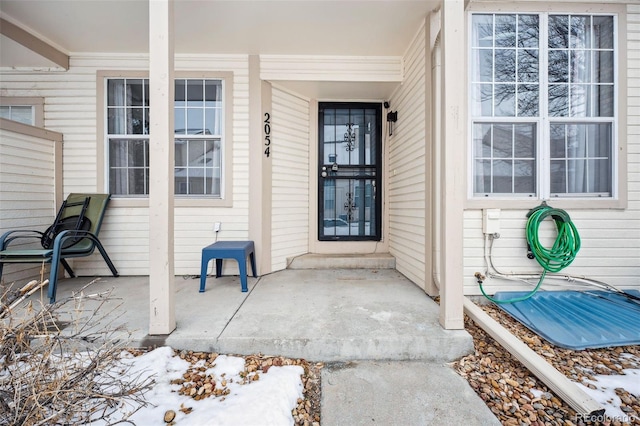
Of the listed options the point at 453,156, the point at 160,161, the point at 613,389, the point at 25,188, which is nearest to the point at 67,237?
the point at 25,188

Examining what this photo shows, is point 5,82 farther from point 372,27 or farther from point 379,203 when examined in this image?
point 379,203

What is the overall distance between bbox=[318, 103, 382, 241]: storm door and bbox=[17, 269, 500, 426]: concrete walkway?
1.39 metres

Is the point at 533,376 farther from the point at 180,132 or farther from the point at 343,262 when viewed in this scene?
the point at 180,132

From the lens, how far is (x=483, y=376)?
1.71 metres

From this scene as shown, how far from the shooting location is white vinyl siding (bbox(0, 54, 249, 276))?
3414mm

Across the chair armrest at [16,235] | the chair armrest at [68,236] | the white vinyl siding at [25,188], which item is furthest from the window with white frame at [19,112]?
the chair armrest at [68,236]

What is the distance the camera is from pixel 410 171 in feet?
10.6

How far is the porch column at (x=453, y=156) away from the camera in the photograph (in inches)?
76.9

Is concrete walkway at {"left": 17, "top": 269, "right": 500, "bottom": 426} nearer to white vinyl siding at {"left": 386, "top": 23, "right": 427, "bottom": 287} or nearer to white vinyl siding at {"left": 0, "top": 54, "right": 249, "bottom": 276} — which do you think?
white vinyl siding at {"left": 386, "top": 23, "right": 427, "bottom": 287}

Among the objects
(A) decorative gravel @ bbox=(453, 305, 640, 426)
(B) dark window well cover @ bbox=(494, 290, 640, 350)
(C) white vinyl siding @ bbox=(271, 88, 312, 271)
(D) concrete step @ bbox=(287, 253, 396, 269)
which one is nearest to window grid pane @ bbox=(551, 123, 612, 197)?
(B) dark window well cover @ bbox=(494, 290, 640, 350)

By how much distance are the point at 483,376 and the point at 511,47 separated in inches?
123

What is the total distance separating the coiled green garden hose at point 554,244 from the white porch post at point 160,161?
2860mm

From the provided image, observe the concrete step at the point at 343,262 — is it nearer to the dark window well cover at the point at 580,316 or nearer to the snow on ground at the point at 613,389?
the dark window well cover at the point at 580,316

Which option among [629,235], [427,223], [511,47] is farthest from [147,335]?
[629,235]
